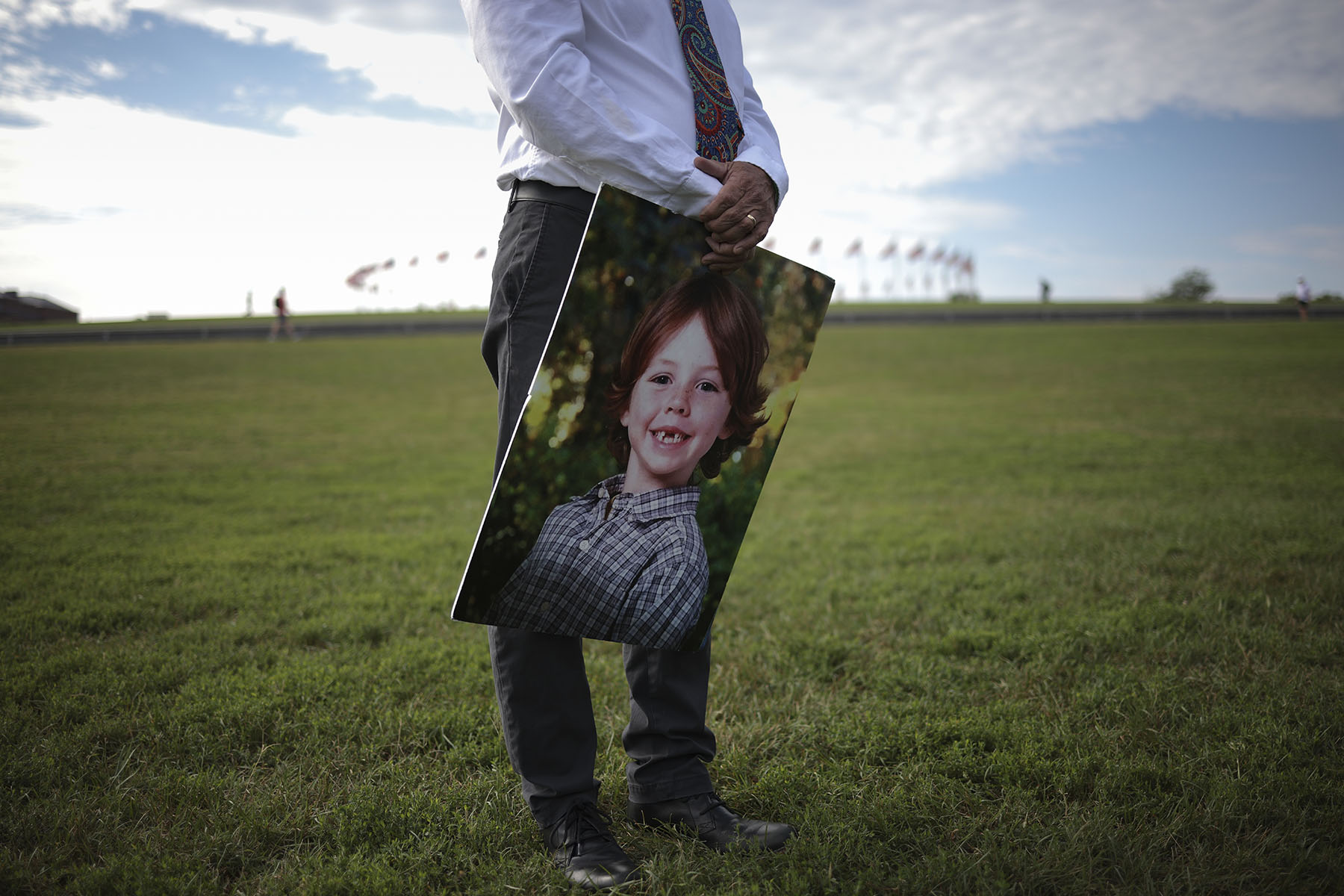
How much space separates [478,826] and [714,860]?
0.62 m

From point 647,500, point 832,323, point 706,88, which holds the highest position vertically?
point 832,323

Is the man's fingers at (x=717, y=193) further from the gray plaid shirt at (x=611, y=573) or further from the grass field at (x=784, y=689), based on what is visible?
the grass field at (x=784, y=689)

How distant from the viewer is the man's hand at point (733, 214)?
189 cm

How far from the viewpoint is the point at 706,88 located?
6.79 feet

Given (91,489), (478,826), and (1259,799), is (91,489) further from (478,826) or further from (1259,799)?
(1259,799)

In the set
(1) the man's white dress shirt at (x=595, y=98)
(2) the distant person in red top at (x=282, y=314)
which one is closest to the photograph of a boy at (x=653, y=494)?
(1) the man's white dress shirt at (x=595, y=98)

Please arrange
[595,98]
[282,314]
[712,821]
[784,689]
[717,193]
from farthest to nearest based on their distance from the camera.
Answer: [282,314] → [784,689] → [712,821] → [717,193] → [595,98]

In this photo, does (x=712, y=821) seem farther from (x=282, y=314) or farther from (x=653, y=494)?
(x=282, y=314)

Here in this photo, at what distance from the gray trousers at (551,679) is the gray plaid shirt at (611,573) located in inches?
5.3

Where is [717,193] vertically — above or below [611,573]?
above

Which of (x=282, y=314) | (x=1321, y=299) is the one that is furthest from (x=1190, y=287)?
(x=282, y=314)

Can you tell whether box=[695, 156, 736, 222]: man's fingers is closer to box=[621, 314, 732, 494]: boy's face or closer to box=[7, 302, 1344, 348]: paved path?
box=[621, 314, 732, 494]: boy's face

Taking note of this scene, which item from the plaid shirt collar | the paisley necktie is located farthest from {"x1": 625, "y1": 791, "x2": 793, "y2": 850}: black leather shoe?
the paisley necktie

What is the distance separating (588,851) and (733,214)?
5.06 feet
